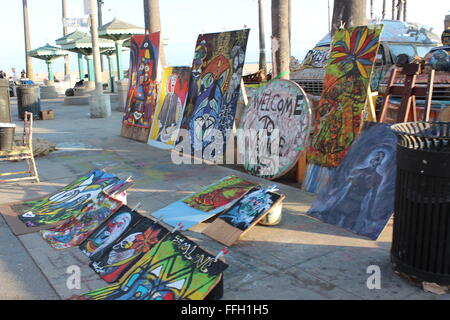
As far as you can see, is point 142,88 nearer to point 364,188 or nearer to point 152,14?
point 152,14

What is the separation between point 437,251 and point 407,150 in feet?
2.78

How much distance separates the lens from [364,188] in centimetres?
502

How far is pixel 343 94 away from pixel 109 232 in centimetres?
371

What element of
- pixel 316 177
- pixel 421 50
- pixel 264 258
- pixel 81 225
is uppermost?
pixel 421 50

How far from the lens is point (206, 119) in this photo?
8688 millimetres

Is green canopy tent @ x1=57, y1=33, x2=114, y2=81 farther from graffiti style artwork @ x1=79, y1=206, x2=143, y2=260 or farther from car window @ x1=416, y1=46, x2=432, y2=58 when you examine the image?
graffiti style artwork @ x1=79, y1=206, x2=143, y2=260

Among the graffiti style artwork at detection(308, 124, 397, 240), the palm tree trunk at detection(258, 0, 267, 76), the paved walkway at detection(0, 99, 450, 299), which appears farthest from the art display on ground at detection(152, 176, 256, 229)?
the palm tree trunk at detection(258, 0, 267, 76)

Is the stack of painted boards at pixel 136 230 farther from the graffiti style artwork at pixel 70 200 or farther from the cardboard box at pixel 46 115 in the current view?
the cardboard box at pixel 46 115

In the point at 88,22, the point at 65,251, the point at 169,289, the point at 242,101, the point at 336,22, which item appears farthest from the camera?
the point at 88,22

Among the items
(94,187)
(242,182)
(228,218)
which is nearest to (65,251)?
(94,187)

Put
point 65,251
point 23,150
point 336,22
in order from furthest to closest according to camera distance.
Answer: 1. point 336,22
2. point 23,150
3. point 65,251

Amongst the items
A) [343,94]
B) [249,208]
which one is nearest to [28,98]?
[343,94]

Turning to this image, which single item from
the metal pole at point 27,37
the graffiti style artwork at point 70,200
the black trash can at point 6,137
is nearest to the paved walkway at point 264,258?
the graffiti style artwork at point 70,200

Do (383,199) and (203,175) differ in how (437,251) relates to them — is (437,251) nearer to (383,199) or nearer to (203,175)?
(383,199)
